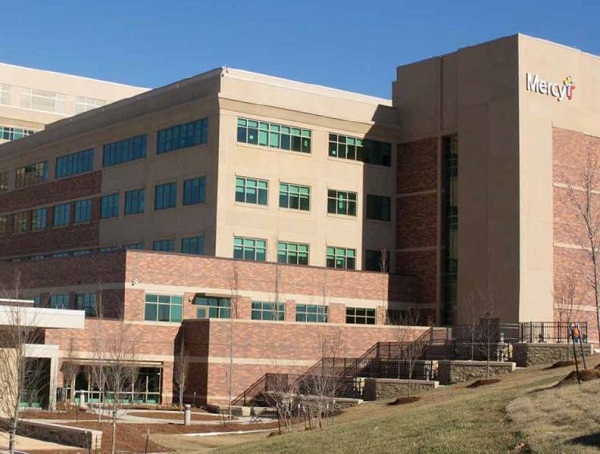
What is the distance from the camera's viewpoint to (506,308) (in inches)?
2501

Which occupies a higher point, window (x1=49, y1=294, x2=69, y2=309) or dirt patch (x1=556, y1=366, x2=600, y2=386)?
window (x1=49, y1=294, x2=69, y2=309)

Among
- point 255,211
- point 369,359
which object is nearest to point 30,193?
point 255,211

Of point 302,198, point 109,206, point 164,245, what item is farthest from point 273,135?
point 109,206

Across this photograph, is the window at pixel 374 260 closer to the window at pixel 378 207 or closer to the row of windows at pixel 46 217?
the window at pixel 378 207

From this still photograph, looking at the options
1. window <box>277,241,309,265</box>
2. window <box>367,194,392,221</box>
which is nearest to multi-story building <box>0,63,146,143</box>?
window <box>277,241,309,265</box>

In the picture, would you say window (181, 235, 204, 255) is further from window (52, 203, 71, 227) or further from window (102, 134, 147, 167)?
window (52, 203, 71, 227)

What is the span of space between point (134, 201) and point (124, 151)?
3.83 m

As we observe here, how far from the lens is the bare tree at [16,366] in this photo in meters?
34.2

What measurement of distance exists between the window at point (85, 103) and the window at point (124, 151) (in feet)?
113

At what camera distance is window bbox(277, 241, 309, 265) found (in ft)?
224

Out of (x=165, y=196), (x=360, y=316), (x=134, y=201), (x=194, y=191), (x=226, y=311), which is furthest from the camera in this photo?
(x=134, y=201)

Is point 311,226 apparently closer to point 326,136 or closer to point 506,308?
point 326,136

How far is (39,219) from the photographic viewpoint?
3297 inches

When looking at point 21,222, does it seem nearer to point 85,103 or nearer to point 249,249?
point 85,103
